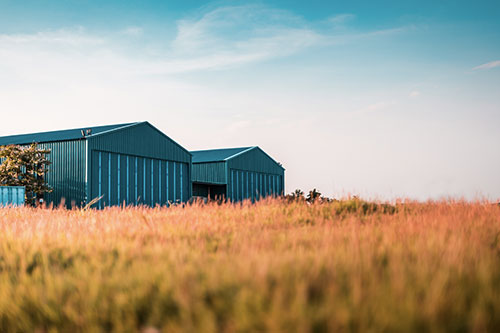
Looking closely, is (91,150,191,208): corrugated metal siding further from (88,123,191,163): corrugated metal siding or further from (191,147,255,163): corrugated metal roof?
(191,147,255,163): corrugated metal roof

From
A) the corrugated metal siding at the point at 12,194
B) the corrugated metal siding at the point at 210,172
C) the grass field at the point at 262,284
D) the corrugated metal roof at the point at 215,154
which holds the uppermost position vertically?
the corrugated metal roof at the point at 215,154

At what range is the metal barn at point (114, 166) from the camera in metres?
27.7

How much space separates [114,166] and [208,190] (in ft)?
44.6

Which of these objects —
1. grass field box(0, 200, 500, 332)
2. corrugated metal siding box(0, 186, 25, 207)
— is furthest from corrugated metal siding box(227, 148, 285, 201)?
grass field box(0, 200, 500, 332)

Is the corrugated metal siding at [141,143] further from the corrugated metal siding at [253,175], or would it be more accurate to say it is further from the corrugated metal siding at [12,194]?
the corrugated metal siding at [253,175]

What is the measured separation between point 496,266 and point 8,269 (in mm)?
6117

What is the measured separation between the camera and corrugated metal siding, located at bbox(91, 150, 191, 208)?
93.1 ft

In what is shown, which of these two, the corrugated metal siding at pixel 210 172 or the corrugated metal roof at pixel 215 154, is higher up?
the corrugated metal roof at pixel 215 154

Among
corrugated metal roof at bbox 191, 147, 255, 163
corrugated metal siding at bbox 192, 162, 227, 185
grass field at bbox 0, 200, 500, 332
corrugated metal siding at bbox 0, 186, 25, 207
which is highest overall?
corrugated metal roof at bbox 191, 147, 255, 163

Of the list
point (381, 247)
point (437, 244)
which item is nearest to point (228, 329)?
point (381, 247)

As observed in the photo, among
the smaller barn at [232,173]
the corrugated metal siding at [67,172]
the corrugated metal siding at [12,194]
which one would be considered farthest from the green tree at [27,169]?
the smaller barn at [232,173]

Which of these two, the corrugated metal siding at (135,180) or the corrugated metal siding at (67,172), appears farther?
the corrugated metal siding at (135,180)

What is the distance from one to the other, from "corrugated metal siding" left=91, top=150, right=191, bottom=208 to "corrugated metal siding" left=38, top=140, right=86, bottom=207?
0.75 meters

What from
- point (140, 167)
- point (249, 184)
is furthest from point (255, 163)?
point (140, 167)
